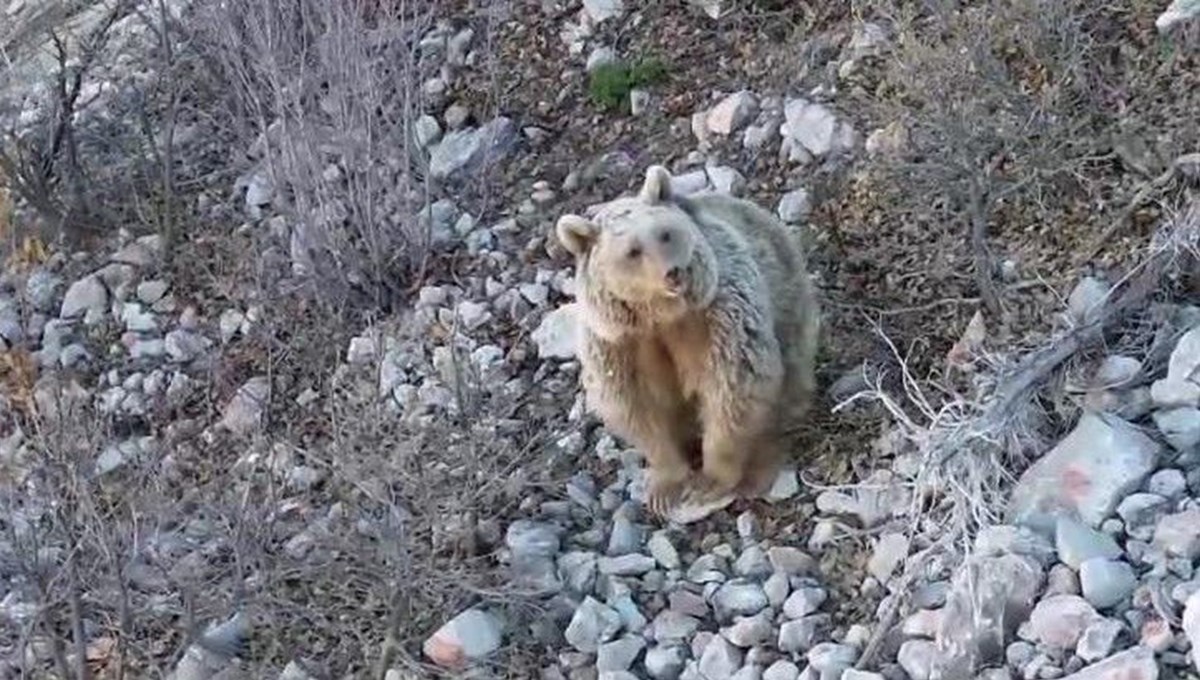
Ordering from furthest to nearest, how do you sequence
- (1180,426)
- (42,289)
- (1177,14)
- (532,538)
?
1. (42,289)
2. (1177,14)
3. (532,538)
4. (1180,426)

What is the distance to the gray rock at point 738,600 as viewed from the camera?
489cm

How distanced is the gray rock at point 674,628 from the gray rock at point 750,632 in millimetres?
110

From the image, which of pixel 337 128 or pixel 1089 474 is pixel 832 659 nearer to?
pixel 1089 474

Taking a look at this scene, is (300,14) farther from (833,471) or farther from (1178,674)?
(1178,674)

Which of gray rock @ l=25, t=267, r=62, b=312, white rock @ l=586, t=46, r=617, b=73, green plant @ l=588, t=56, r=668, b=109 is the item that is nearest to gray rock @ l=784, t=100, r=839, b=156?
green plant @ l=588, t=56, r=668, b=109

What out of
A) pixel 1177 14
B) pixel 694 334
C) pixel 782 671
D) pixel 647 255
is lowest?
pixel 782 671

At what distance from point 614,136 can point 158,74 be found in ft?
6.36

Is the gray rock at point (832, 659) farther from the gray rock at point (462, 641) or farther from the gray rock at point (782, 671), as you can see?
the gray rock at point (462, 641)

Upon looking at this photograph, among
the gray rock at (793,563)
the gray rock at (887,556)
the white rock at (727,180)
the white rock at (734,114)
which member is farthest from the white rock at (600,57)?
the gray rock at (887,556)

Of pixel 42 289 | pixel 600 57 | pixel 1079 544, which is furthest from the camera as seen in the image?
pixel 42 289

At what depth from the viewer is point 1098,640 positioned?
4.22m

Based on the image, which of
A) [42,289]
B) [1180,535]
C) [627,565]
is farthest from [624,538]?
[42,289]

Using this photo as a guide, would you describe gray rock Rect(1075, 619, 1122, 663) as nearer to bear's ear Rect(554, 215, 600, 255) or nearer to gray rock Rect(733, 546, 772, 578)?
gray rock Rect(733, 546, 772, 578)

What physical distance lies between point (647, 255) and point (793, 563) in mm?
859
